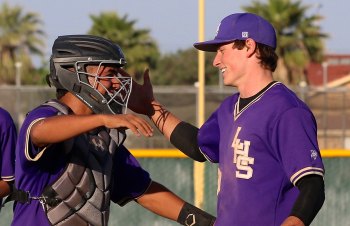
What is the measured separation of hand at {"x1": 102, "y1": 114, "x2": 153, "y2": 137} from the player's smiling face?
65cm

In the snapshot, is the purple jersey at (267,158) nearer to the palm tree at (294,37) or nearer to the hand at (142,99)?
the hand at (142,99)

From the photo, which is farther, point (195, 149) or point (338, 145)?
point (338, 145)

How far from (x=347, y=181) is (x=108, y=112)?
5.89m

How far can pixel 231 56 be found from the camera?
211 inches

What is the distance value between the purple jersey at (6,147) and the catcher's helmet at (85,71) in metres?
1.70

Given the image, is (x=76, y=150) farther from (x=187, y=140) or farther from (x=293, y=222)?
(x=293, y=222)

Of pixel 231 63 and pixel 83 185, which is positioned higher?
pixel 231 63

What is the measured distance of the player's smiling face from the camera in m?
5.31

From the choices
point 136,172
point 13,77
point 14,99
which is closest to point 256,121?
point 136,172

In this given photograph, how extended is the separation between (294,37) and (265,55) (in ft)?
129

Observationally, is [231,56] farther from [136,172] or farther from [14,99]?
[14,99]

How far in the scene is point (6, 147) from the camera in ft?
23.7

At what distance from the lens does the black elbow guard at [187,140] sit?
5.96 meters

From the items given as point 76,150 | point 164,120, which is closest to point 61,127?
point 76,150
